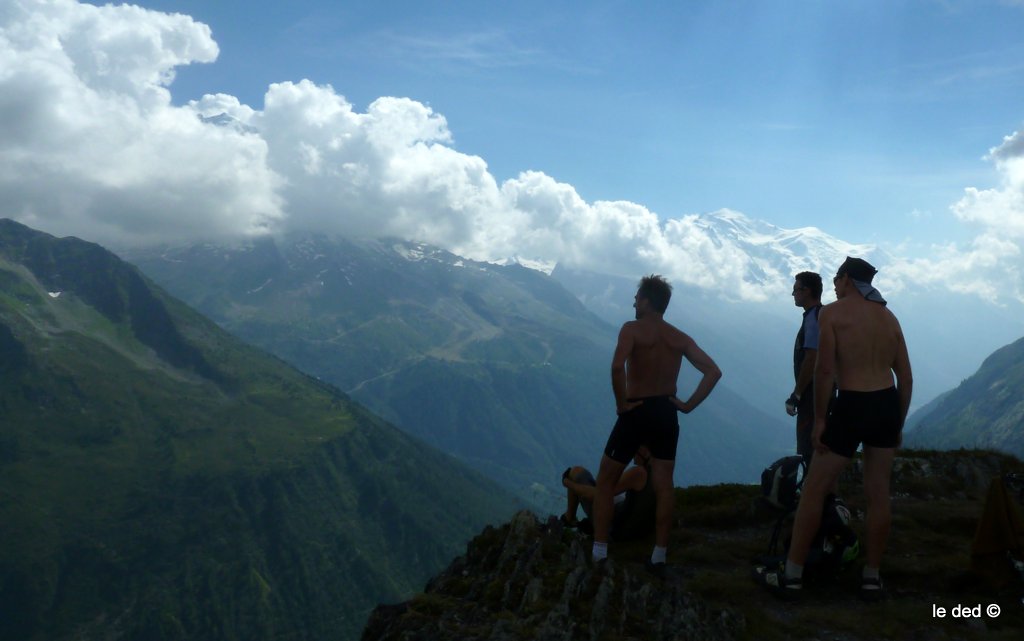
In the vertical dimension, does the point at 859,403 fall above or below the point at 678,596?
above

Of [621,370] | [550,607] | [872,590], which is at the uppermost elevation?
[621,370]

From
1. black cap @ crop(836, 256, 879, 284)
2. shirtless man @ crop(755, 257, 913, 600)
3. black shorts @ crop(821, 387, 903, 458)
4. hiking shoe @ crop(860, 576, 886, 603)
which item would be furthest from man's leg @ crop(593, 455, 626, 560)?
black cap @ crop(836, 256, 879, 284)

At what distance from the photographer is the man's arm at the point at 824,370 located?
8727mm

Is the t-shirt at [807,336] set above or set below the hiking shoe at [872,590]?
above

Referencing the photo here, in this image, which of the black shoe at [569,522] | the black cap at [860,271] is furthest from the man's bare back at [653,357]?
the black shoe at [569,522]

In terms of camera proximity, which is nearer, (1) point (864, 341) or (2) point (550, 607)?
(2) point (550, 607)

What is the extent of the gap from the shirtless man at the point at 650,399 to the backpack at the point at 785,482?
3.26m

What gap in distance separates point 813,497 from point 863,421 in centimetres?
115

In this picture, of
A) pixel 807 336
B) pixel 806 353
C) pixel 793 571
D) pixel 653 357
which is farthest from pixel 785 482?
pixel 653 357

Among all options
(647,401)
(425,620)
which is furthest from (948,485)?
(425,620)

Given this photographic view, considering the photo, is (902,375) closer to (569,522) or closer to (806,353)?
(806,353)

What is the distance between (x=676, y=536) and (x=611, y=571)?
434 cm

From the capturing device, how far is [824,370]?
8.81m

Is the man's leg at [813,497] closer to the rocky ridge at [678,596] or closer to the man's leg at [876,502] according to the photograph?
the man's leg at [876,502]
